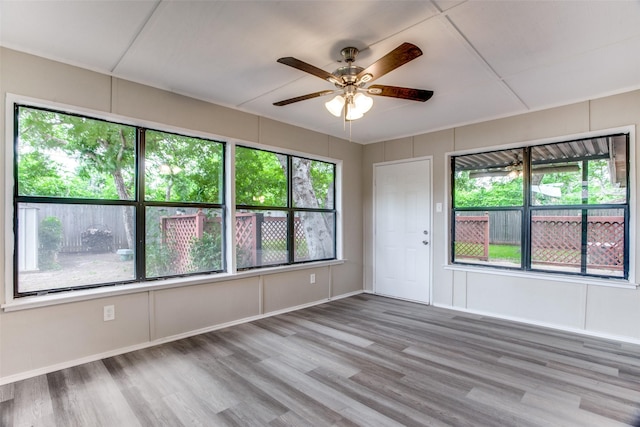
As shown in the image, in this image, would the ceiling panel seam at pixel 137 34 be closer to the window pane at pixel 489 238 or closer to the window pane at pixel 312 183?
the window pane at pixel 312 183

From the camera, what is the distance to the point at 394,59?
203 centimetres

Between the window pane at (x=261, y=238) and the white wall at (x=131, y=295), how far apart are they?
22 centimetres

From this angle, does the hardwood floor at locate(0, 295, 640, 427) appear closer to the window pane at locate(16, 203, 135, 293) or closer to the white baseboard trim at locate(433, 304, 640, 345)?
the white baseboard trim at locate(433, 304, 640, 345)

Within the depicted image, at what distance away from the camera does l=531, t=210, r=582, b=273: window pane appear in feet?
11.5

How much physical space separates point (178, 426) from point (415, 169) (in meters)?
4.07

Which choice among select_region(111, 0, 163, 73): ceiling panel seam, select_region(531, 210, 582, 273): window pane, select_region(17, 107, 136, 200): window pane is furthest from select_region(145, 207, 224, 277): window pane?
select_region(531, 210, 582, 273): window pane

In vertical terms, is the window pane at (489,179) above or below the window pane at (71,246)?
above

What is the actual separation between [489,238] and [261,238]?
2889 millimetres

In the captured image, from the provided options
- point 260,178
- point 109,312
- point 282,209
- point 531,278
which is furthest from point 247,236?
point 531,278

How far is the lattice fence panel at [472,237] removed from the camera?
4.12 metres

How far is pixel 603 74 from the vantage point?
2814 mm

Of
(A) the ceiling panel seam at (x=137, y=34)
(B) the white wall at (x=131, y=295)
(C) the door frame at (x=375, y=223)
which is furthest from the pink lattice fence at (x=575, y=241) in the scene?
(A) the ceiling panel seam at (x=137, y=34)

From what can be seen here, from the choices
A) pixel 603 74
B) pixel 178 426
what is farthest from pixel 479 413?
pixel 603 74

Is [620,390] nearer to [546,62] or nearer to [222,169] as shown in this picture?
[546,62]
